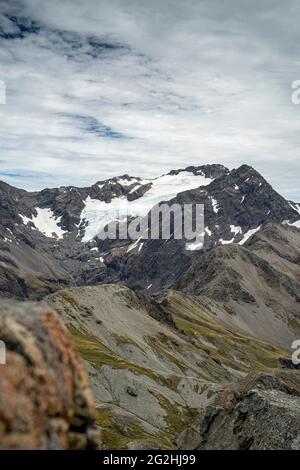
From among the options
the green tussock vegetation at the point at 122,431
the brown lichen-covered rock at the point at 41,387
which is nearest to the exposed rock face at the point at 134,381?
the green tussock vegetation at the point at 122,431

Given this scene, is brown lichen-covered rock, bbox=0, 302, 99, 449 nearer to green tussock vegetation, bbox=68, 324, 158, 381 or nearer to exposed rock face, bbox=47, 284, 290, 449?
exposed rock face, bbox=47, 284, 290, 449

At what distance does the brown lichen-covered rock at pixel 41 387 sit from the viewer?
1250 cm

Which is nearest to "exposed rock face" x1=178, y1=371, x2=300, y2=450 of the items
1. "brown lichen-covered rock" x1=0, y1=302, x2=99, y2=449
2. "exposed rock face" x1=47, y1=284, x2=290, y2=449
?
"exposed rock face" x1=47, y1=284, x2=290, y2=449

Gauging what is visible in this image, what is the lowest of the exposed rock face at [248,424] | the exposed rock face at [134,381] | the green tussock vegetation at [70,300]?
the exposed rock face at [134,381]

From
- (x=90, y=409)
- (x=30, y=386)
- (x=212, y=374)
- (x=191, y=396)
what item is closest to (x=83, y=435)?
(x=90, y=409)

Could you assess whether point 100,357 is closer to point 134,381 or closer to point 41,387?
point 134,381

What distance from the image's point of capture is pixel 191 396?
146000 mm

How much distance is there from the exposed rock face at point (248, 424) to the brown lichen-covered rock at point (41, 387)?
37.2m

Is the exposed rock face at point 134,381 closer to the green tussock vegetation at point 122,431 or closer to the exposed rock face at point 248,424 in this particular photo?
the green tussock vegetation at point 122,431

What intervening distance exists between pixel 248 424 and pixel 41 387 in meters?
42.4

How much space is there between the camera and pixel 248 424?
51.1 meters

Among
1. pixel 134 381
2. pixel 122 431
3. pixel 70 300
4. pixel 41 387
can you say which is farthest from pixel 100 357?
pixel 41 387
